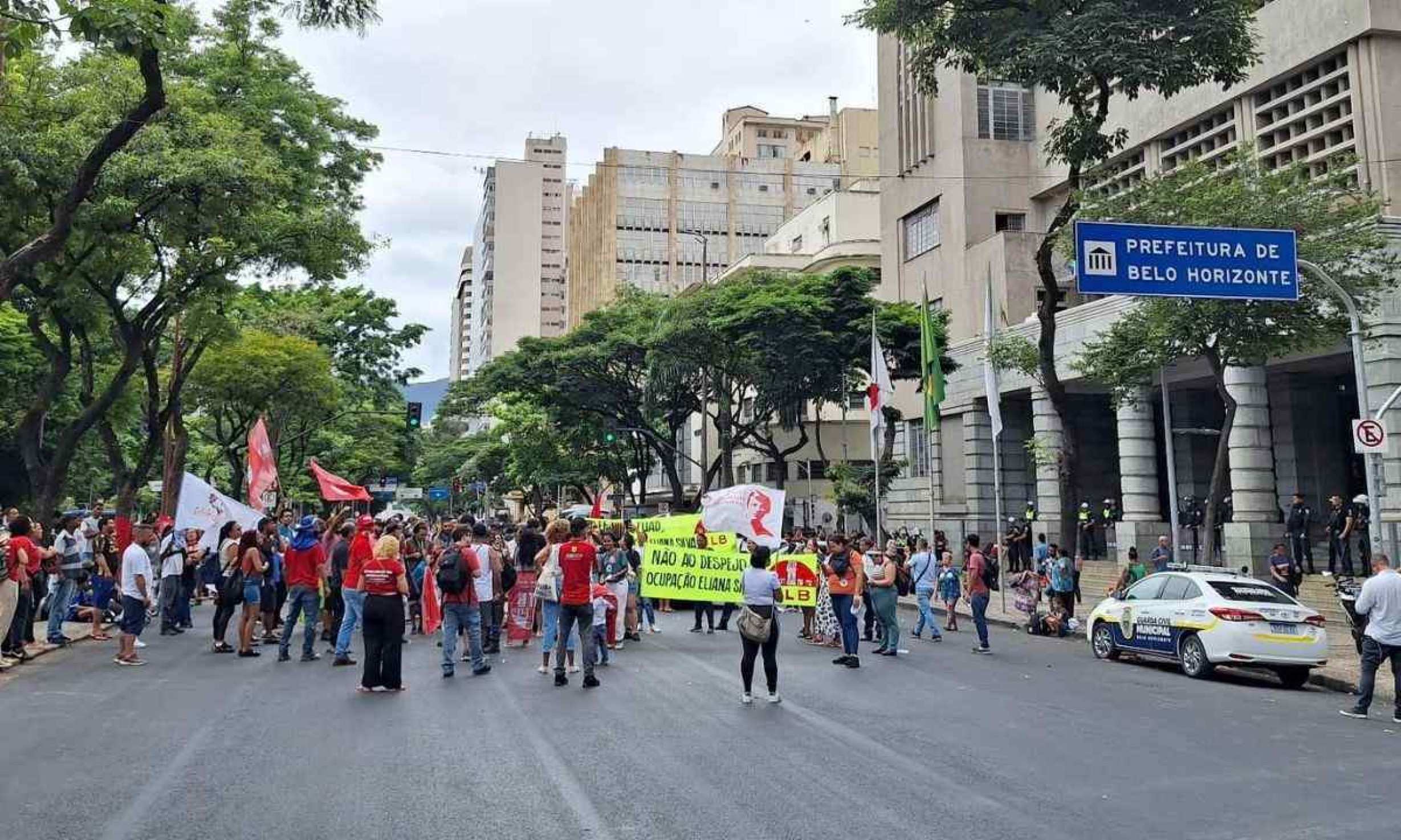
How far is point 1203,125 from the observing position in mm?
29828

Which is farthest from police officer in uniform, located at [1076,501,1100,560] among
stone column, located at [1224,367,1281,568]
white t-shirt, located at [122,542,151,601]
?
white t-shirt, located at [122,542,151,601]

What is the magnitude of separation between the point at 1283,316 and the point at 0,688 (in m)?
19.6

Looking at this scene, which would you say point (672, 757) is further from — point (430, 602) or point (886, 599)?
point (430, 602)

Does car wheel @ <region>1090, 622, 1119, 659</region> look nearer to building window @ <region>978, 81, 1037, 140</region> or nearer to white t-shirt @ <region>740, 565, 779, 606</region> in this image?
white t-shirt @ <region>740, 565, 779, 606</region>

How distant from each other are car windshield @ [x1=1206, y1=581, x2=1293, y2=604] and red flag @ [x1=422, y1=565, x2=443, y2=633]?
10515 mm

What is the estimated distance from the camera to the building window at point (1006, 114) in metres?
38.6

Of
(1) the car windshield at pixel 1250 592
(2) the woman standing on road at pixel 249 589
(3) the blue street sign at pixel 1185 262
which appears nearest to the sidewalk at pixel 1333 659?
(1) the car windshield at pixel 1250 592

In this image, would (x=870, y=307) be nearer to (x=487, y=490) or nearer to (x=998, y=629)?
(x=998, y=629)

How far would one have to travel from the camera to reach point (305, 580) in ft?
45.9

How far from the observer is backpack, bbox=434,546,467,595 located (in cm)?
1244

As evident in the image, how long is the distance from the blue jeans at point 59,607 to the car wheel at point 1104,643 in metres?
14.9

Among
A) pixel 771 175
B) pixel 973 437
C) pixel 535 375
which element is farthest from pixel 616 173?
pixel 973 437

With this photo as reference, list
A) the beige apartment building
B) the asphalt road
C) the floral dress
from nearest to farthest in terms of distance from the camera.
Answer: the asphalt road, the floral dress, the beige apartment building

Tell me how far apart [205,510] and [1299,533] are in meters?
21.6
